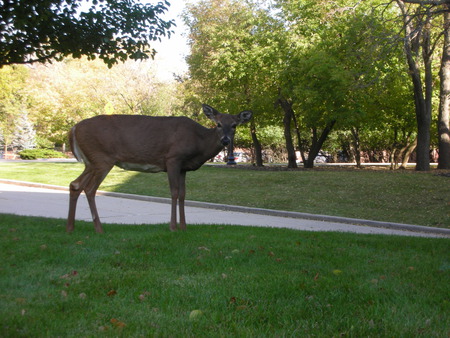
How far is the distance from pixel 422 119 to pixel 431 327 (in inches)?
861

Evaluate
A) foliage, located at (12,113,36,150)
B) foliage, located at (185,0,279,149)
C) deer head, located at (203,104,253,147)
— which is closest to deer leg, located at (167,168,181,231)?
deer head, located at (203,104,253,147)

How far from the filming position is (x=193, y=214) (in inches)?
524

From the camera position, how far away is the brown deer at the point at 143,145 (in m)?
8.09

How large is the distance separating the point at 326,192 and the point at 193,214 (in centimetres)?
542

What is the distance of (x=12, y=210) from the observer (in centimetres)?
1272

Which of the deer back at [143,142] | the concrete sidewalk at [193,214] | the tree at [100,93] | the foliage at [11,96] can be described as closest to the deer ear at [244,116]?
the deer back at [143,142]

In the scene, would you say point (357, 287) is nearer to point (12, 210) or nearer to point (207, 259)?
point (207, 259)

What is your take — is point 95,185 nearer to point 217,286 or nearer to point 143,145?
point 143,145

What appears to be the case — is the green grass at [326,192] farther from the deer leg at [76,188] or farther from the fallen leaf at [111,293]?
the fallen leaf at [111,293]

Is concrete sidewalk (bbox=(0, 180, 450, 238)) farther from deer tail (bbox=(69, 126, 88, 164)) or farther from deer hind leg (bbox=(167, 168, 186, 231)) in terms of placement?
deer tail (bbox=(69, 126, 88, 164))

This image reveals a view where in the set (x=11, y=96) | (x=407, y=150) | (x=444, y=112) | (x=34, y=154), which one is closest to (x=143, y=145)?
(x=444, y=112)

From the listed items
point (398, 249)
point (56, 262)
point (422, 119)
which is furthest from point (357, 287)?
point (422, 119)

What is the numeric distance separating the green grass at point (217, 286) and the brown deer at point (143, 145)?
95cm

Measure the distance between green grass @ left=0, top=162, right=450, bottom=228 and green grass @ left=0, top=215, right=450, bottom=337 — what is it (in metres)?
5.74
